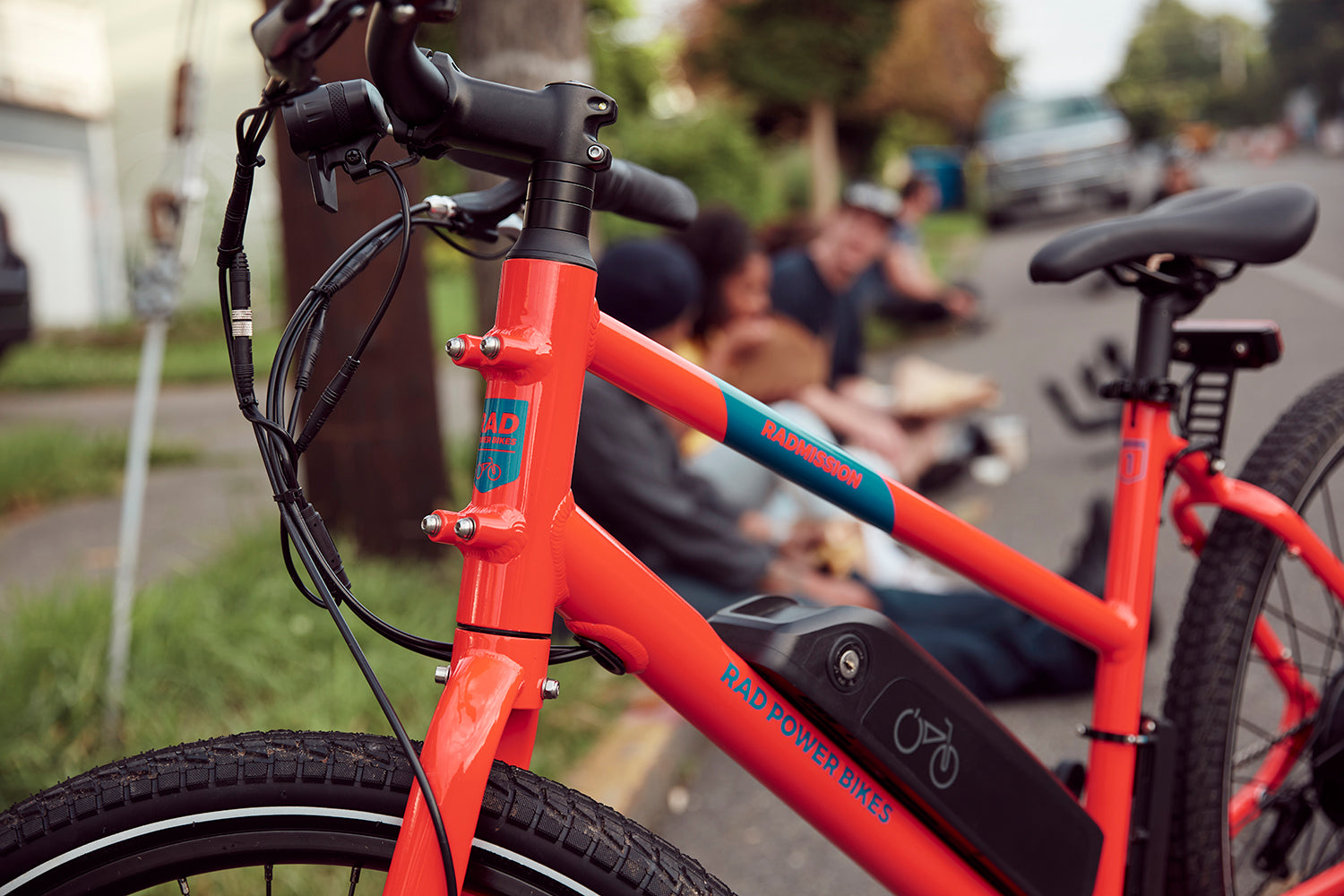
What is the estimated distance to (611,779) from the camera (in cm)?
249

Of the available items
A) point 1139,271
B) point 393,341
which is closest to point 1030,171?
point 393,341

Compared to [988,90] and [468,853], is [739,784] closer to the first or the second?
[468,853]

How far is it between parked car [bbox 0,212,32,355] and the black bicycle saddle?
4556 millimetres

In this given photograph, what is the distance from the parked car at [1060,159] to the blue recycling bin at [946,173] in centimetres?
757

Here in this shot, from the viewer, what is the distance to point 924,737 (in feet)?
4.25

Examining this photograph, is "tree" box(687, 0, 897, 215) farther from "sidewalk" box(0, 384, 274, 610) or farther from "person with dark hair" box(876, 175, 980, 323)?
"sidewalk" box(0, 384, 274, 610)

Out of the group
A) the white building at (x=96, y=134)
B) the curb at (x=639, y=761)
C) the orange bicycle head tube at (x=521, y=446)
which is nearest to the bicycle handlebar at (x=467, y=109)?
the orange bicycle head tube at (x=521, y=446)

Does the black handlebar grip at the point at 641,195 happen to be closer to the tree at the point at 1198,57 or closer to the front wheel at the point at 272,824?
the front wheel at the point at 272,824

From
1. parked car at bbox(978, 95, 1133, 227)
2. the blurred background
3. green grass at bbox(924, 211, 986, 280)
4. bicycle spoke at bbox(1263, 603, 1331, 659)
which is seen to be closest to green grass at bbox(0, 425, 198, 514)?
the blurred background

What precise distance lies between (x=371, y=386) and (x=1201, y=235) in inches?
96.4

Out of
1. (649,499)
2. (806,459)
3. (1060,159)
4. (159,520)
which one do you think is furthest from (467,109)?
(1060,159)

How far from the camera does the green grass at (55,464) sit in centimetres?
493

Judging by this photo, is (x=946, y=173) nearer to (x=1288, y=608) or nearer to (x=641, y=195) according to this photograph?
(x=1288, y=608)

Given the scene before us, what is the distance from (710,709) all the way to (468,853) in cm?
32
